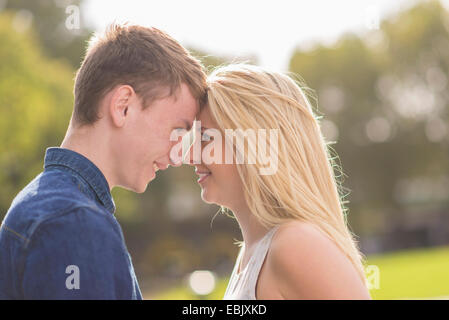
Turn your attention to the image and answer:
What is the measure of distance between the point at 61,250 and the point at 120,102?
2.92ft

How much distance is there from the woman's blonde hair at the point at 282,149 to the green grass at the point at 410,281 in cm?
1113

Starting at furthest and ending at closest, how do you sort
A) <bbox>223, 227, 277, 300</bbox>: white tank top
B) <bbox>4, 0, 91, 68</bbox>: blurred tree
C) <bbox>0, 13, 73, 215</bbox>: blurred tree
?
<bbox>4, 0, 91, 68</bbox>: blurred tree
<bbox>0, 13, 73, 215</bbox>: blurred tree
<bbox>223, 227, 277, 300</bbox>: white tank top

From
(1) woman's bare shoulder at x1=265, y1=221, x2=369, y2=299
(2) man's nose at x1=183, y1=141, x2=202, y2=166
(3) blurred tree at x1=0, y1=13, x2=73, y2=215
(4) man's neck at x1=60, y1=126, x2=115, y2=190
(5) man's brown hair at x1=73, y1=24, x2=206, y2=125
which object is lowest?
(1) woman's bare shoulder at x1=265, y1=221, x2=369, y2=299

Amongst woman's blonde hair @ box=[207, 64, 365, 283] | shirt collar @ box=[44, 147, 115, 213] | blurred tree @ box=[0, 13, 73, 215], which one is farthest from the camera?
blurred tree @ box=[0, 13, 73, 215]

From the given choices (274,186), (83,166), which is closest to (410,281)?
(274,186)

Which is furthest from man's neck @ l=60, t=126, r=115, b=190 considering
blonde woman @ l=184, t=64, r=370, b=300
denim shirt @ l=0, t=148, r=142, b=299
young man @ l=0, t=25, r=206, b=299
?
blonde woman @ l=184, t=64, r=370, b=300

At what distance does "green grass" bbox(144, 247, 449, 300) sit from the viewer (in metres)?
17.8

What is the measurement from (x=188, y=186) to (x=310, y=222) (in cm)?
3491

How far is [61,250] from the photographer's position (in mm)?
2020

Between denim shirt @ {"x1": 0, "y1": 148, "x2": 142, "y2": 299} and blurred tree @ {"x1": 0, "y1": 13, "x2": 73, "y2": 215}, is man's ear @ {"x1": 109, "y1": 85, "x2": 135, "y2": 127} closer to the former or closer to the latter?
denim shirt @ {"x1": 0, "y1": 148, "x2": 142, "y2": 299}

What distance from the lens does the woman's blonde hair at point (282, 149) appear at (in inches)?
120

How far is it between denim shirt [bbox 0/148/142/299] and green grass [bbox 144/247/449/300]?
39.4 ft
